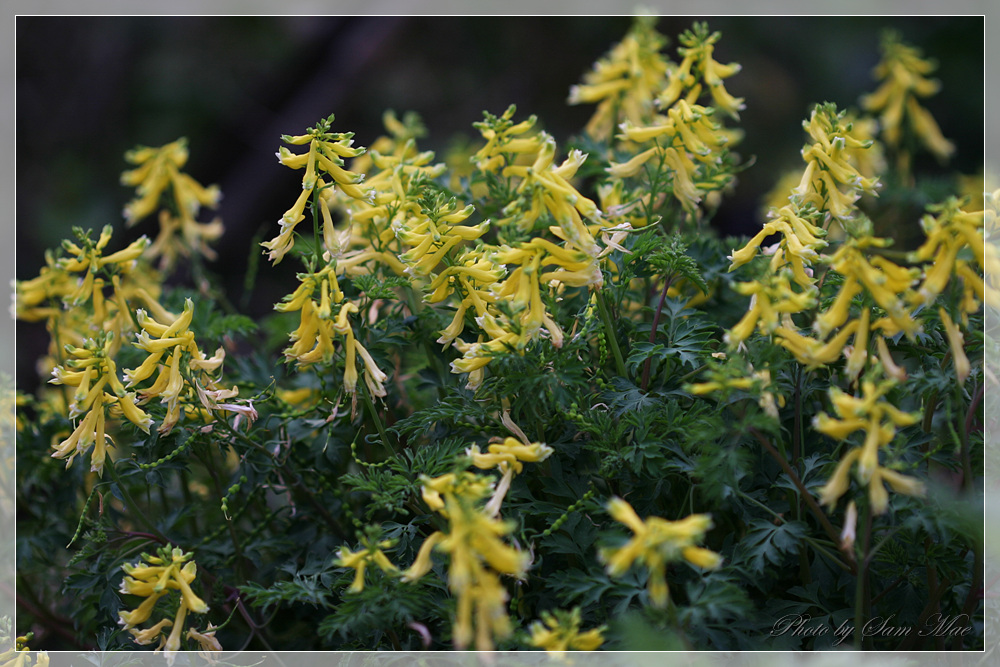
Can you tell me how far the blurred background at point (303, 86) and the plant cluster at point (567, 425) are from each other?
122 inches

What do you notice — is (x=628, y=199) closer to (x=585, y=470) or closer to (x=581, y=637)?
(x=585, y=470)

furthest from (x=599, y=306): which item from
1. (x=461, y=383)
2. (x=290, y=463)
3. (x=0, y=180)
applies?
(x=0, y=180)

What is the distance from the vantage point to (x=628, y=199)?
5.96 feet

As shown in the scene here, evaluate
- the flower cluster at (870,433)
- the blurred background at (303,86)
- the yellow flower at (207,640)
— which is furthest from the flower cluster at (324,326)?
the blurred background at (303,86)

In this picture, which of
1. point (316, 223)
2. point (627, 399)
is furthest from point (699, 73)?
point (316, 223)

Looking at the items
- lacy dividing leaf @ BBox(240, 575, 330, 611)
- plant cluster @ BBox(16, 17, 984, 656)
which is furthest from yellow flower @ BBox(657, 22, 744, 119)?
lacy dividing leaf @ BBox(240, 575, 330, 611)

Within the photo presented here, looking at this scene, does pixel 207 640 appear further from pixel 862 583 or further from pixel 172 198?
pixel 172 198

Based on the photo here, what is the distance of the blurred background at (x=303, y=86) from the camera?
4.78 meters

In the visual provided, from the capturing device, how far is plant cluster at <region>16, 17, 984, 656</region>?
1196mm

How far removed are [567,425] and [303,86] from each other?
4.07 m

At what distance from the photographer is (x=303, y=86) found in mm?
4984

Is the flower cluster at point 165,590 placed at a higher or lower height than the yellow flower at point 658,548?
lower

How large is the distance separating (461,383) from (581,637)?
0.57m

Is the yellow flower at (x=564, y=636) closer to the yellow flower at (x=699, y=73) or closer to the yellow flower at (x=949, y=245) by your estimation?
the yellow flower at (x=949, y=245)
